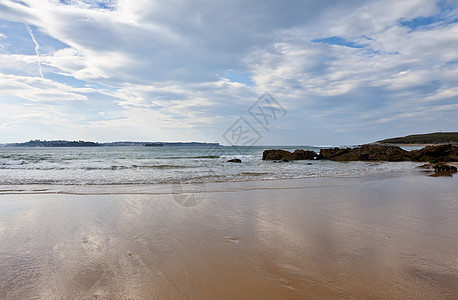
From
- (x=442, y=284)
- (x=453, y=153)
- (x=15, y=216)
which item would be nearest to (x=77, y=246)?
(x=15, y=216)

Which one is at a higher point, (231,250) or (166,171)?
(166,171)

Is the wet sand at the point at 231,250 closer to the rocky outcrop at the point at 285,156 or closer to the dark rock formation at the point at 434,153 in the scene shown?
the rocky outcrop at the point at 285,156

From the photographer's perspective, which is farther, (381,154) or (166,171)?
→ (381,154)

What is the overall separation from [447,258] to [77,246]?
16.0 ft

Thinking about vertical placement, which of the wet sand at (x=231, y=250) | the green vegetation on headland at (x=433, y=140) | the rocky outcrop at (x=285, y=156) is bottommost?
the wet sand at (x=231, y=250)

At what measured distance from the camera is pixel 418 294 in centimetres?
233

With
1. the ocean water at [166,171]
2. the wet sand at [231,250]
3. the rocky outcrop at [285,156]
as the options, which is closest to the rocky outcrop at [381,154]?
the rocky outcrop at [285,156]

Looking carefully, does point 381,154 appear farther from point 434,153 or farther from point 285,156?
point 285,156

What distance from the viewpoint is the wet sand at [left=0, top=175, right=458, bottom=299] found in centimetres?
248

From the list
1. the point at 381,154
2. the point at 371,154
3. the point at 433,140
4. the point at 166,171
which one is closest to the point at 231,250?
the point at 166,171

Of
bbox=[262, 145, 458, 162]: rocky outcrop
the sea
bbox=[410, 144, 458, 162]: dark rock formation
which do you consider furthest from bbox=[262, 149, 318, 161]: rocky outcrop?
Answer: bbox=[410, 144, 458, 162]: dark rock formation

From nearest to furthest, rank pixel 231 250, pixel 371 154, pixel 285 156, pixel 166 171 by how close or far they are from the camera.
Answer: pixel 231 250, pixel 166 171, pixel 371 154, pixel 285 156

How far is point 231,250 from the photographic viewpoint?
3.43 m

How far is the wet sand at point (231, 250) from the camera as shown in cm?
248
